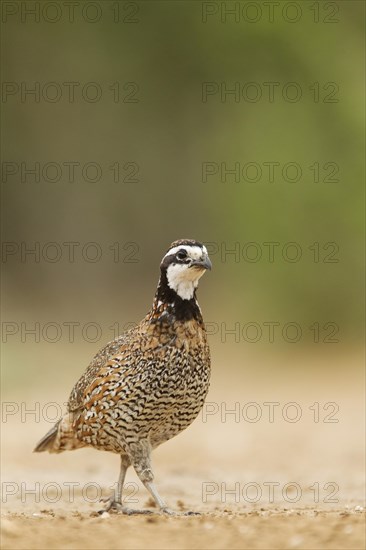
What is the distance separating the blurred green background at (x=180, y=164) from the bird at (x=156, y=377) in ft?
31.4

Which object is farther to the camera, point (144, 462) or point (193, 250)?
point (144, 462)

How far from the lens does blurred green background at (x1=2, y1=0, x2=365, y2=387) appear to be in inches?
829

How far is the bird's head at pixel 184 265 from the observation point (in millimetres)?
8508

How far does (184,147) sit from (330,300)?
6985 mm

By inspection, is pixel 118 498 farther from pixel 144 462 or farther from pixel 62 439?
pixel 62 439

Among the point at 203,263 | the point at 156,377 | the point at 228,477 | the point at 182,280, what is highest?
the point at 203,263

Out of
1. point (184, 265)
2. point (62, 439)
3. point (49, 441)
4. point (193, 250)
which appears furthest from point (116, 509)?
point (193, 250)

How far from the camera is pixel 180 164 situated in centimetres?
2698

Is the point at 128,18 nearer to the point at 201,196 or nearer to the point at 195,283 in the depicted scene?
the point at 201,196

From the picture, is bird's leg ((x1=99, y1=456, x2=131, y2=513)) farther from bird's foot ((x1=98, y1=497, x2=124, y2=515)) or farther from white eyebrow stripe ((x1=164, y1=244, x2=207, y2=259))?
white eyebrow stripe ((x1=164, y1=244, x2=207, y2=259))

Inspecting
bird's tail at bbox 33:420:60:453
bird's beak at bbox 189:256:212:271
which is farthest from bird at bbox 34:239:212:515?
bird's tail at bbox 33:420:60:453

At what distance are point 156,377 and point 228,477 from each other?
3694mm

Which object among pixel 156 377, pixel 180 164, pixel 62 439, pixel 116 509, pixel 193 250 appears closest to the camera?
pixel 156 377

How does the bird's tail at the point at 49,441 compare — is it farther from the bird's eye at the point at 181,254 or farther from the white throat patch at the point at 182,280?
the bird's eye at the point at 181,254
